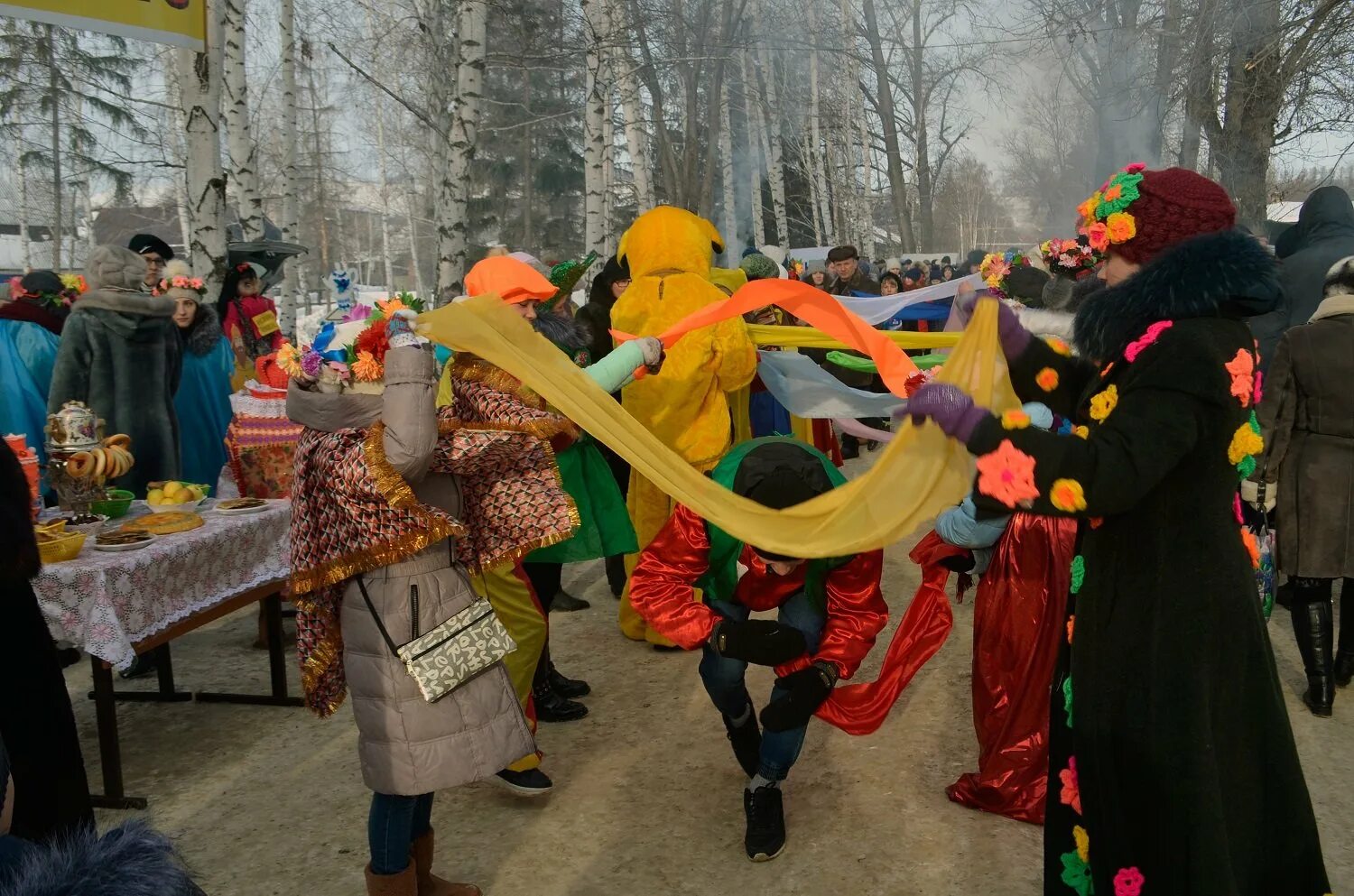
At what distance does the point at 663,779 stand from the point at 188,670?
2.85 meters

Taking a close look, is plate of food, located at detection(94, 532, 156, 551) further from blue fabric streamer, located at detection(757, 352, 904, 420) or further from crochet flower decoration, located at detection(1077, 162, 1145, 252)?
crochet flower decoration, located at detection(1077, 162, 1145, 252)

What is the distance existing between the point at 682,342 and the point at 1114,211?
2.85 metres

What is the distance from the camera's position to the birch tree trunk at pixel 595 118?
11.7 m

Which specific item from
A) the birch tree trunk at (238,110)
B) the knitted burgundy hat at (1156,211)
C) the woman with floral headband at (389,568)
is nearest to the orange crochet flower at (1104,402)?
the knitted burgundy hat at (1156,211)

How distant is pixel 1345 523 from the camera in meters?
4.42

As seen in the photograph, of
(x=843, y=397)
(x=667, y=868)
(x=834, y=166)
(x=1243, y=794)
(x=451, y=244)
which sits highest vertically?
(x=834, y=166)

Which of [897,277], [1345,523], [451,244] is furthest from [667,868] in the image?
[897,277]

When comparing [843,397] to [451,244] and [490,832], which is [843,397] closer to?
[490,832]

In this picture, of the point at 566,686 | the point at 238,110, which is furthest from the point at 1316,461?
the point at 238,110

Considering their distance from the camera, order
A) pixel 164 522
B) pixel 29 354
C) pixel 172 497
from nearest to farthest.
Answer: pixel 164 522
pixel 172 497
pixel 29 354

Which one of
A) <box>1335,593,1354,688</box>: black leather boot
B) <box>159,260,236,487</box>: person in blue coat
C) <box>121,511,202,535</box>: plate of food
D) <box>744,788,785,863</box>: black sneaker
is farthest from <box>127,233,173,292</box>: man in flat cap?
<box>1335,593,1354,688</box>: black leather boot

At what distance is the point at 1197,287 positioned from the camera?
2.07 meters

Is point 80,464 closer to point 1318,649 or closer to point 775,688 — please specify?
point 775,688

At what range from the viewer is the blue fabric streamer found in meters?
4.74
